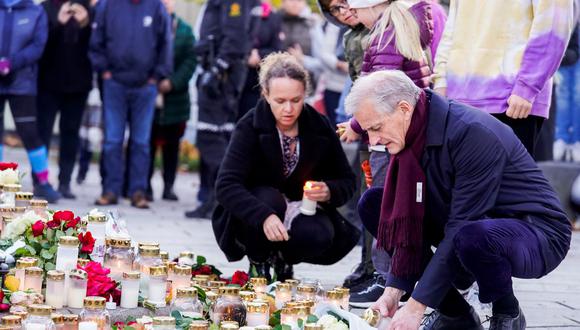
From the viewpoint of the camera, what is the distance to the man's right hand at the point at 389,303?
168 inches

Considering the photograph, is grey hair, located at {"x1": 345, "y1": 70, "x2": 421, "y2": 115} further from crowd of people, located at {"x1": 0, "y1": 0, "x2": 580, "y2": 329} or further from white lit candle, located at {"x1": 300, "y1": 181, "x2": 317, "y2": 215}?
white lit candle, located at {"x1": 300, "y1": 181, "x2": 317, "y2": 215}

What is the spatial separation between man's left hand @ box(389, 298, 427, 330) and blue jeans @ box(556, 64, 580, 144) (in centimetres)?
642

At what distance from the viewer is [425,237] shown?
440 centimetres

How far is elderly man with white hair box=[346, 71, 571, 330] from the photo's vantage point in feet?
13.2

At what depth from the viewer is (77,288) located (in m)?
4.27

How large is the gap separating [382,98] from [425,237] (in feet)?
2.24

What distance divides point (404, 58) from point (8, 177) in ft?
6.82

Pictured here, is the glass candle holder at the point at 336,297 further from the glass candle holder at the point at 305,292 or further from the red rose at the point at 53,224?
the red rose at the point at 53,224

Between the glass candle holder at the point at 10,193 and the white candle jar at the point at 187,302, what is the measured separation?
1386 mm

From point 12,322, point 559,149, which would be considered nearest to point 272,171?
point 12,322

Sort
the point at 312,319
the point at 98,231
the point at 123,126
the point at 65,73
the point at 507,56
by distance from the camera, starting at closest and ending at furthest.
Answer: the point at 312,319 < the point at 98,231 < the point at 507,56 < the point at 123,126 < the point at 65,73

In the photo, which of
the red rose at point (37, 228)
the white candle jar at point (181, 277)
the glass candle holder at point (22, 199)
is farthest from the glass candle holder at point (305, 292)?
the glass candle holder at point (22, 199)

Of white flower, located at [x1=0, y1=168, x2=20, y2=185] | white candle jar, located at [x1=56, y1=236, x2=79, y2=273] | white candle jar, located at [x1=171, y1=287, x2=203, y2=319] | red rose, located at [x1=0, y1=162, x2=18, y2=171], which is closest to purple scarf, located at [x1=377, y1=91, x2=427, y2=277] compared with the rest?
white candle jar, located at [x1=171, y1=287, x2=203, y2=319]

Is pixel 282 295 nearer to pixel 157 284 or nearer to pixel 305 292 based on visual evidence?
pixel 305 292
